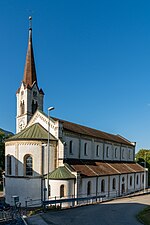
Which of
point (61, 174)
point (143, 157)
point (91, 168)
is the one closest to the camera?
point (61, 174)

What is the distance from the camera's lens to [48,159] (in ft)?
83.1

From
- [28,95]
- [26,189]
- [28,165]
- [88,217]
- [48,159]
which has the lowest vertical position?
[26,189]

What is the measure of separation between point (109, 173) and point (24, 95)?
1966 centimetres

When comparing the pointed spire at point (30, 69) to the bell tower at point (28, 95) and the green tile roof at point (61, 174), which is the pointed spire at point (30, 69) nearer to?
the bell tower at point (28, 95)

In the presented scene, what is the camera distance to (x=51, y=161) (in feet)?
108

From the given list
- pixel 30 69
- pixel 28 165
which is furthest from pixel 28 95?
pixel 28 165

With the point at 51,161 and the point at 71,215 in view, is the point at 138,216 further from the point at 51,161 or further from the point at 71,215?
the point at 51,161

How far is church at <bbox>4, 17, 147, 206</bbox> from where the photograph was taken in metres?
31.3

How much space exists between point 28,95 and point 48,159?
65.3 ft

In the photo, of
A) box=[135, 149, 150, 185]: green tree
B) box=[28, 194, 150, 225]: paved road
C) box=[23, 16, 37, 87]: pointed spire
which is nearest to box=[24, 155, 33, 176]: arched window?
box=[28, 194, 150, 225]: paved road

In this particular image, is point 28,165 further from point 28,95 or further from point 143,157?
point 143,157

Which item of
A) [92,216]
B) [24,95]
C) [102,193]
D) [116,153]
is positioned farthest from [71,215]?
[116,153]

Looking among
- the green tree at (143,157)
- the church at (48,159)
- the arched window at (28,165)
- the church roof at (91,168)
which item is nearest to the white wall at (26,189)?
the church at (48,159)

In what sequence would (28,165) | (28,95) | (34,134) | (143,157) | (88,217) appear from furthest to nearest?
(143,157) → (28,95) → (34,134) → (28,165) → (88,217)
